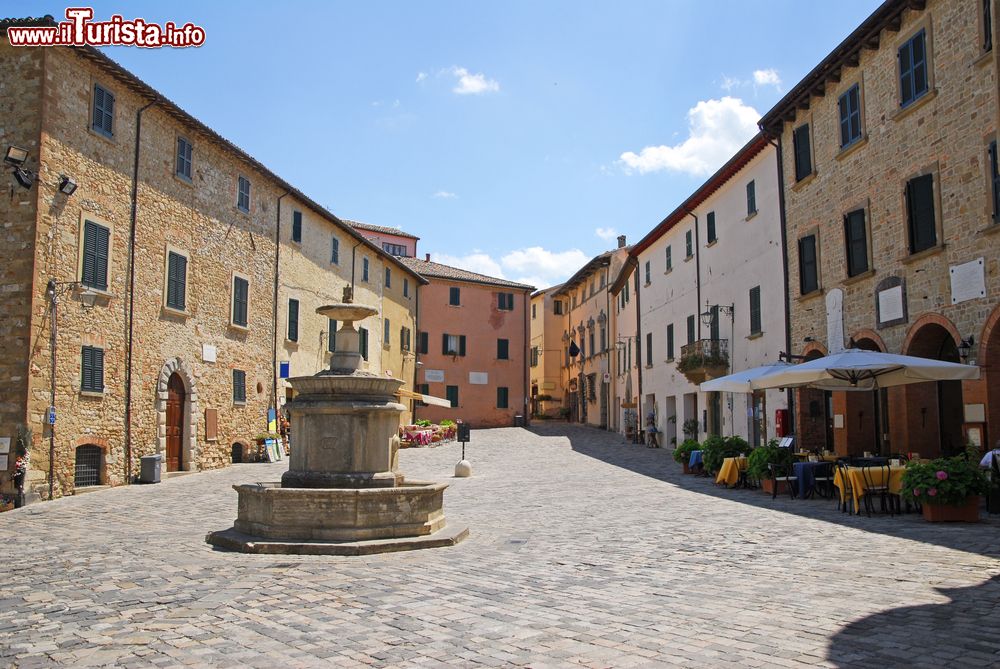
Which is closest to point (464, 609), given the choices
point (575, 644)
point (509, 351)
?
point (575, 644)

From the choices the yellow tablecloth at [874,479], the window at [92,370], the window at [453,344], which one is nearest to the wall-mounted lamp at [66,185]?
the window at [92,370]

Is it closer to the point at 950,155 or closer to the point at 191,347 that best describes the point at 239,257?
the point at 191,347

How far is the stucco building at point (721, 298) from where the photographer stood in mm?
22734

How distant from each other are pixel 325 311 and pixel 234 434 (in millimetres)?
14566

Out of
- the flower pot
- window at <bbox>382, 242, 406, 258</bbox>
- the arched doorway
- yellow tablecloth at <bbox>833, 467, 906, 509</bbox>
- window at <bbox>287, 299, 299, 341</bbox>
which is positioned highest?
window at <bbox>382, 242, 406, 258</bbox>

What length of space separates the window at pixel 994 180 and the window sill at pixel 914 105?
1908mm

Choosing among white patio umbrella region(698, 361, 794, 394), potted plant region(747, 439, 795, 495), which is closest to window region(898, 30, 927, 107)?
white patio umbrella region(698, 361, 794, 394)

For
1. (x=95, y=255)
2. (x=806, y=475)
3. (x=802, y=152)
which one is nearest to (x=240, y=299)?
(x=95, y=255)

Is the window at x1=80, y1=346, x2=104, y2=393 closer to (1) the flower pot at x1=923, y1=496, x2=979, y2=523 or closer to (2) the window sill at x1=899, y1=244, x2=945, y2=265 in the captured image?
(1) the flower pot at x1=923, y1=496, x2=979, y2=523

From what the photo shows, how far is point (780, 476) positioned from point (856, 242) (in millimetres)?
5759

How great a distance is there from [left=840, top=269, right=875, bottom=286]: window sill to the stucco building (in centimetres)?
346

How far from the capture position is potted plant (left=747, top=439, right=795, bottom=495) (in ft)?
52.0

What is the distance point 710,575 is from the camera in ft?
25.7

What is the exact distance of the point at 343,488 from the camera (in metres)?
10.0
